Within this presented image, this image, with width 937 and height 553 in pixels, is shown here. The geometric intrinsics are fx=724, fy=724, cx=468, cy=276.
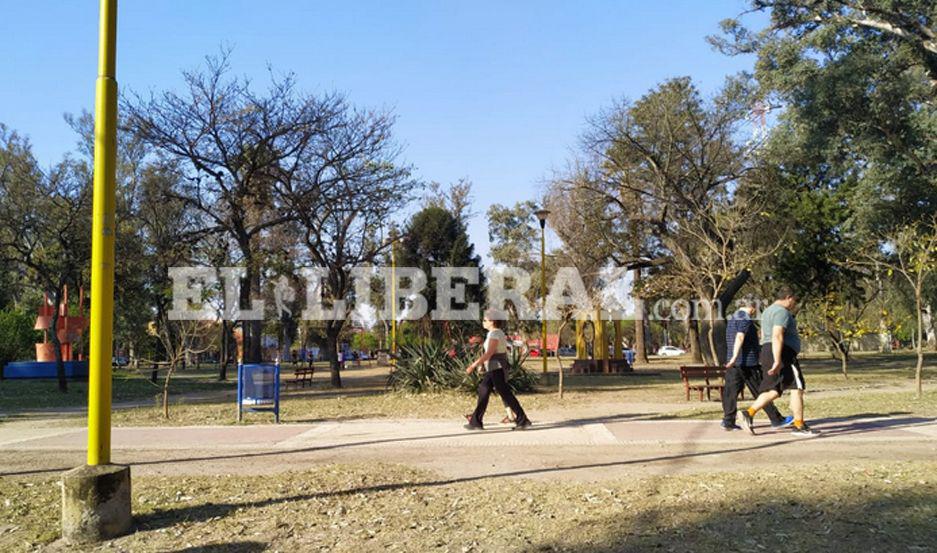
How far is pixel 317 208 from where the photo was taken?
21250 mm

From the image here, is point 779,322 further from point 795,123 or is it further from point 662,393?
point 795,123

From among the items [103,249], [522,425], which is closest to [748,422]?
[522,425]

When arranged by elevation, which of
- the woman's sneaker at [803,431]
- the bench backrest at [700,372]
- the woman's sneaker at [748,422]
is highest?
the bench backrest at [700,372]

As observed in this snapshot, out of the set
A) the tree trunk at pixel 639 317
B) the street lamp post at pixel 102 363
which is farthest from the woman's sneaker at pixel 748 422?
the tree trunk at pixel 639 317

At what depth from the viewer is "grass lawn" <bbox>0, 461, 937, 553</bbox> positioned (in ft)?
15.8

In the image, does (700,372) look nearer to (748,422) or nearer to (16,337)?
(748,422)

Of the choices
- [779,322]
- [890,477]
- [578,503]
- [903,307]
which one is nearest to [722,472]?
[890,477]

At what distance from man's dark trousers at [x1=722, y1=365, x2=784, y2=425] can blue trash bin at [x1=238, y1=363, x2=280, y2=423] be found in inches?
275

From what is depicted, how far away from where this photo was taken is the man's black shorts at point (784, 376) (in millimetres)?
8992

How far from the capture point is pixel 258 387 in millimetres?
12188

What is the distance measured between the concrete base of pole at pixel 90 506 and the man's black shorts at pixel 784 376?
24.1ft

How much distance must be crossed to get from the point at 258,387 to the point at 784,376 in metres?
8.14

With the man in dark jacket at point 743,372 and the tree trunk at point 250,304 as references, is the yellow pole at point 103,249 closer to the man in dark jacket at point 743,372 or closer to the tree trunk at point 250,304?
the man in dark jacket at point 743,372

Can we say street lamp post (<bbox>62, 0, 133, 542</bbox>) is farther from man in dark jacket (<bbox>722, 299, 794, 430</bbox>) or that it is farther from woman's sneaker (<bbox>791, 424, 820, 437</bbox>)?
woman's sneaker (<bbox>791, 424, 820, 437</bbox>)
